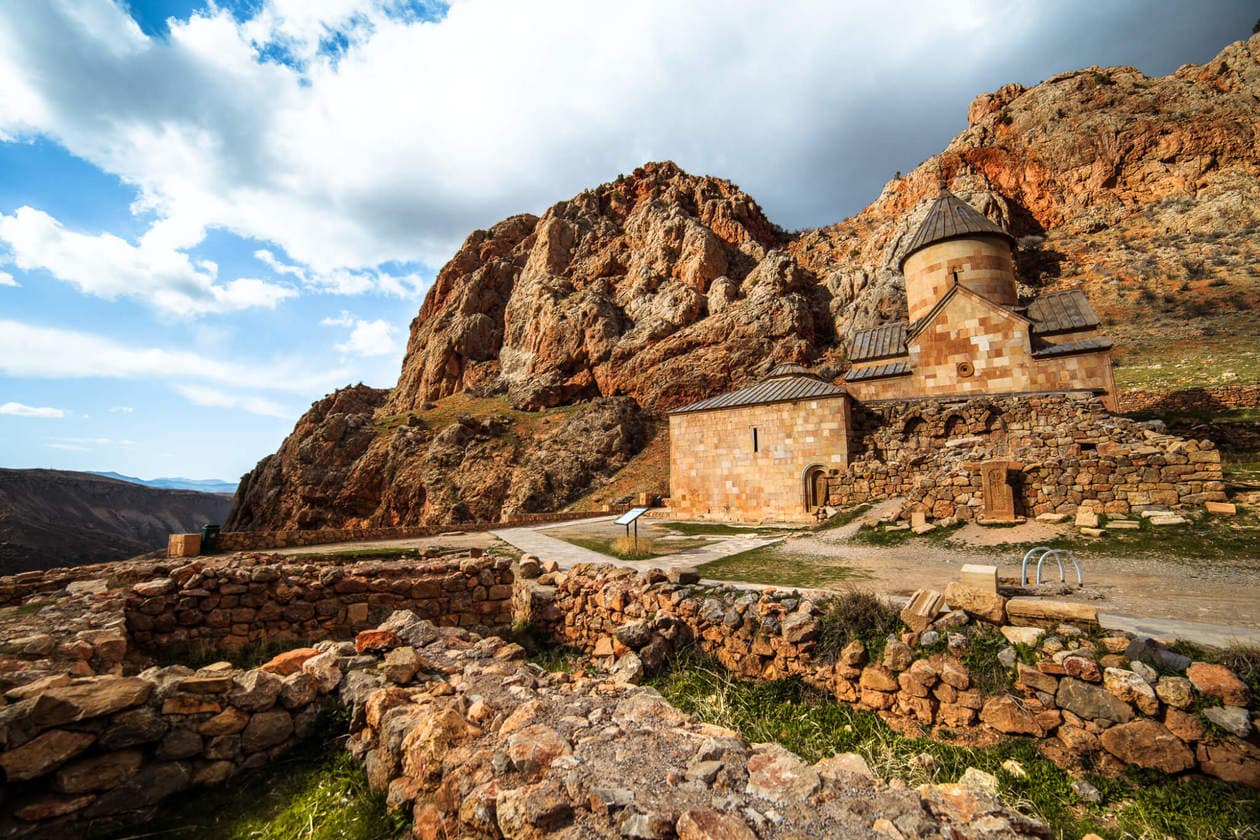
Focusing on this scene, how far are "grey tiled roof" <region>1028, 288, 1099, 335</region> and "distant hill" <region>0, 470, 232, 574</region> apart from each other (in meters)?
54.8

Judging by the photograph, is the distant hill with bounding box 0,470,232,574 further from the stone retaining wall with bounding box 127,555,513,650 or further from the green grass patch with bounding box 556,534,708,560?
the green grass patch with bounding box 556,534,708,560

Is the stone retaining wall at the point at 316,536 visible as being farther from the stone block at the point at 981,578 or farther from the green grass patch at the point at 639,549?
the stone block at the point at 981,578

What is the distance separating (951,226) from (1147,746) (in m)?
24.0

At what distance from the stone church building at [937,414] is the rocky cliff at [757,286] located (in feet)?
60.4

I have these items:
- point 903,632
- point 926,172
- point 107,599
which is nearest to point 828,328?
point 926,172

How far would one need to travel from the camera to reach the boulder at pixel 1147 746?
3410mm

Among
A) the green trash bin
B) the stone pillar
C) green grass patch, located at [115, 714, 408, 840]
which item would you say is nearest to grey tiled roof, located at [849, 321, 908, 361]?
the stone pillar

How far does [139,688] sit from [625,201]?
67.4 meters

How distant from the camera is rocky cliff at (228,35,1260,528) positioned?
39.5m

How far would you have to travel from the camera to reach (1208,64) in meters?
48.9

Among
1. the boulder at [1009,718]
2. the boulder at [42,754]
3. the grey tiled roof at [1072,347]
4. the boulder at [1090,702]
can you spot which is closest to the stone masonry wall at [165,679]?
the boulder at [42,754]

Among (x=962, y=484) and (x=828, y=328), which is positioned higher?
(x=828, y=328)

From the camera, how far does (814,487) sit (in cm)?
1797

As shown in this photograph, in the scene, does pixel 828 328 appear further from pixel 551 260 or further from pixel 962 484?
pixel 962 484
